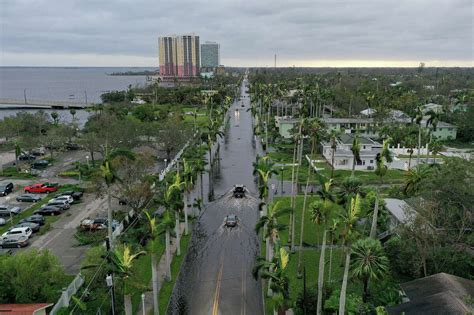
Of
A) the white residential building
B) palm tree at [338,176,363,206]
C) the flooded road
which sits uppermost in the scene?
palm tree at [338,176,363,206]

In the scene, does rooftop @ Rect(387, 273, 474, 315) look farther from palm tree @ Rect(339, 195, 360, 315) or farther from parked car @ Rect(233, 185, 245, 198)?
parked car @ Rect(233, 185, 245, 198)

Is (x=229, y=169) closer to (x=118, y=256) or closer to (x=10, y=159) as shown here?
(x=10, y=159)

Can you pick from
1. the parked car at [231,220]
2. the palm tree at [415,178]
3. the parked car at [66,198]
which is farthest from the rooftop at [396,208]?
the parked car at [66,198]

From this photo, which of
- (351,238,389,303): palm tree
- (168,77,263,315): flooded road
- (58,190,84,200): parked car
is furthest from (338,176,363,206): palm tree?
(58,190,84,200): parked car

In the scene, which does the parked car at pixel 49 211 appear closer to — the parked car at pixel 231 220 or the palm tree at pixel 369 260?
the parked car at pixel 231 220

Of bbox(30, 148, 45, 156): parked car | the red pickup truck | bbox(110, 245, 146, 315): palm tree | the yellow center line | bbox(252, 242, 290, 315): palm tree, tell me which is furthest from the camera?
bbox(30, 148, 45, 156): parked car

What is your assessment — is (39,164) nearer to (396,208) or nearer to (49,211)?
(49,211)
